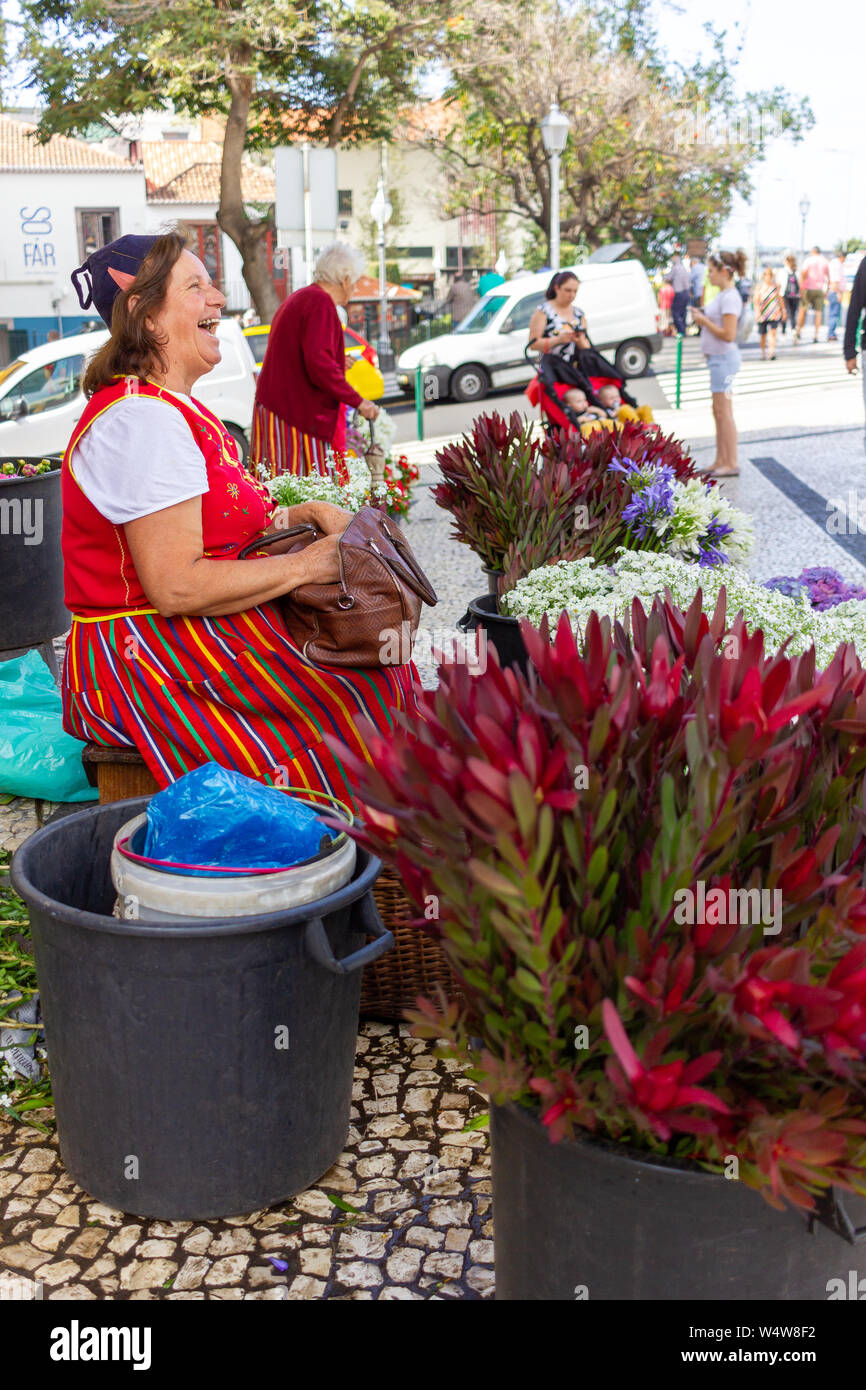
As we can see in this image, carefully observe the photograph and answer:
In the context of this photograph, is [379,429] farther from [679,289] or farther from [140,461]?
[679,289]

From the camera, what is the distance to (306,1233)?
2270 millimetres

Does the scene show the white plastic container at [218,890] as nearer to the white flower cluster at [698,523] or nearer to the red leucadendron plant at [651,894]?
the red leucadendron plant at [651,894]

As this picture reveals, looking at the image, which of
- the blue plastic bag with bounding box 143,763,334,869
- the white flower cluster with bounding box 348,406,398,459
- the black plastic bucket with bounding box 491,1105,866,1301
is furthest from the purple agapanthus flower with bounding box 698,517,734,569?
the white flower cluster with bounding box 348,406,398,459

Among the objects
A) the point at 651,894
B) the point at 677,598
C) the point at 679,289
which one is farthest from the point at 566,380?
the point at 679,289

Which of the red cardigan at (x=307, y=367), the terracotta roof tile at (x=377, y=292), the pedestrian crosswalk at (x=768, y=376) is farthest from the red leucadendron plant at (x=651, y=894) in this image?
the terracotta roof tile at (x=377, y=292)

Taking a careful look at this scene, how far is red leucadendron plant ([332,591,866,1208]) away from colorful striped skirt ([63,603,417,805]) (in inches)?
44.5

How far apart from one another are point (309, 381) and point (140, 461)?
4.20 meters

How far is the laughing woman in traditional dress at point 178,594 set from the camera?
265cm

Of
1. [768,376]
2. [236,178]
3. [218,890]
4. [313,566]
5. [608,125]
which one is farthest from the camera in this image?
[608,125]

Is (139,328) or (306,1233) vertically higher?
(139,328)

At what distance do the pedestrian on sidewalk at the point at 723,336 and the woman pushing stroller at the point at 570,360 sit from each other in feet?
4.36

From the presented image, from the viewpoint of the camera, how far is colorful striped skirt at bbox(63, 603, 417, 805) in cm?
275

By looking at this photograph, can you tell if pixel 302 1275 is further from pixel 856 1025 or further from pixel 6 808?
pixel 6 808

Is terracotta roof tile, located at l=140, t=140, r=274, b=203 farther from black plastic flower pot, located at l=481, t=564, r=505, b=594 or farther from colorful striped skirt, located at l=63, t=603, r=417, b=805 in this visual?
colorful striped skirt, located at l=63, t=603, r=417, b=805
